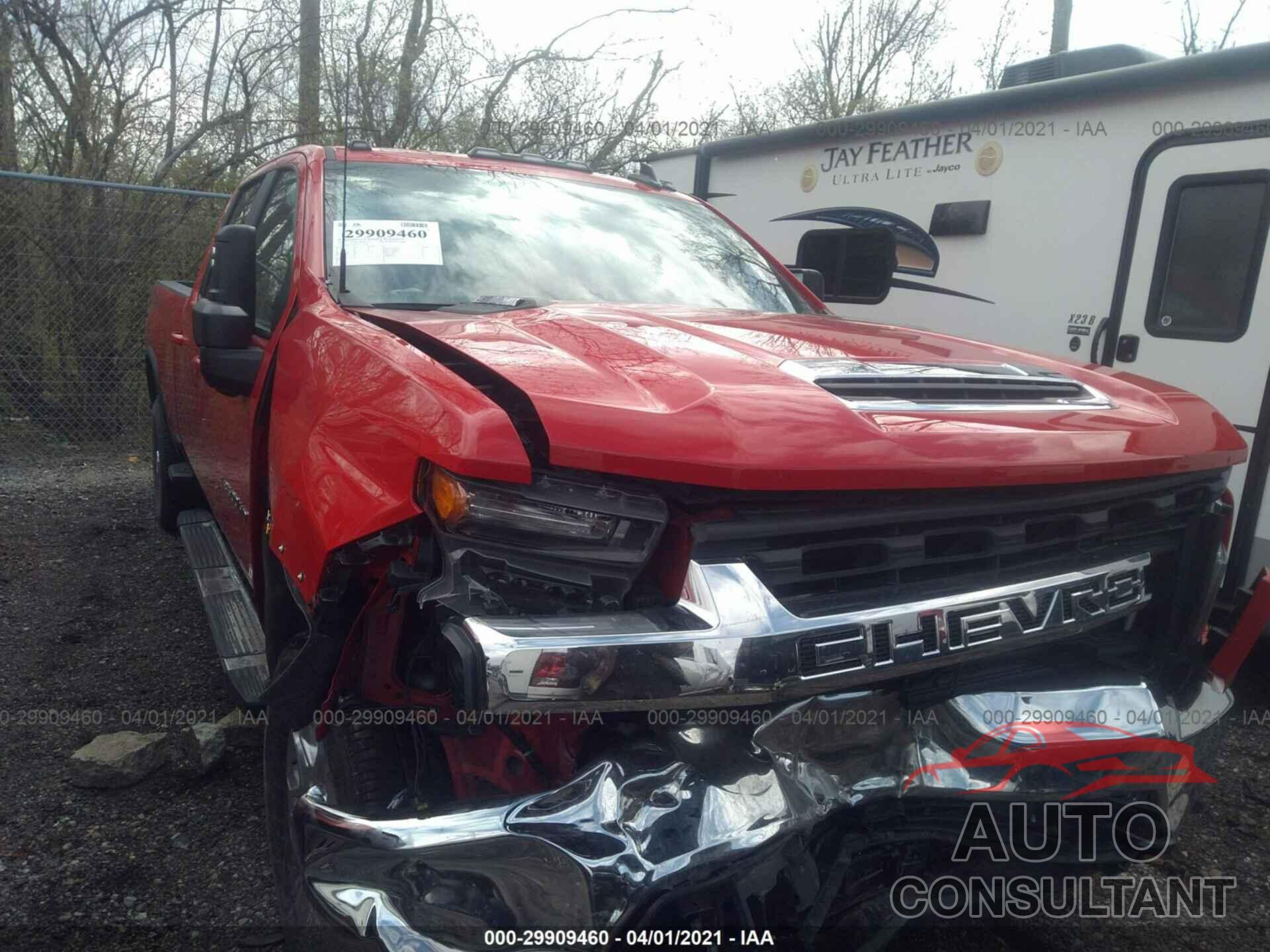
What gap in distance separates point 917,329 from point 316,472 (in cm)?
192

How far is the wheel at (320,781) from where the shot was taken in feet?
5.60

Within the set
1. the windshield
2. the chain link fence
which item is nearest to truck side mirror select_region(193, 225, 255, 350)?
the windshield

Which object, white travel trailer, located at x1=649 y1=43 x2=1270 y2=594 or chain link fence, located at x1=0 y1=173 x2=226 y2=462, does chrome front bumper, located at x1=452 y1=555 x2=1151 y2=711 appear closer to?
white travel trailer, located at x1=649 y1=43 x2=1270 y2=594

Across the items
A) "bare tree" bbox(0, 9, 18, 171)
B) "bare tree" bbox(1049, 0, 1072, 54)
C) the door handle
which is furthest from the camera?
"bare tree" bbox(1049, 0, 1072, 54)

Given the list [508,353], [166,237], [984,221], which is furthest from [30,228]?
[508,353]

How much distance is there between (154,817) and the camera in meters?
2.80

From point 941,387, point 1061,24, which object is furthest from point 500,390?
point 1061,24

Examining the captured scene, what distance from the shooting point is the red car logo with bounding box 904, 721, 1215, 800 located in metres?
1.81

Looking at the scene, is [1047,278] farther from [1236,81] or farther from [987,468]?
[987,468]

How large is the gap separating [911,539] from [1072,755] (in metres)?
0.53

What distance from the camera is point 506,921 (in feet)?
4.95

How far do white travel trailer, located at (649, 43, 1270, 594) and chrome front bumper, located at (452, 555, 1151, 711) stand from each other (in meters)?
2.86

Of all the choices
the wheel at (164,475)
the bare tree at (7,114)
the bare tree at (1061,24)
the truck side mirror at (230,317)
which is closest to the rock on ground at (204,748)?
the truck side mirror at (230,317)

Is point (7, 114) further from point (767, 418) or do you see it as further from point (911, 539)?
point (911, 539)
